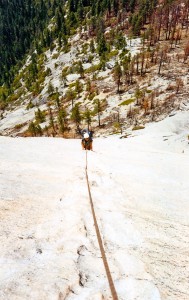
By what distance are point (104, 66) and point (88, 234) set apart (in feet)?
290

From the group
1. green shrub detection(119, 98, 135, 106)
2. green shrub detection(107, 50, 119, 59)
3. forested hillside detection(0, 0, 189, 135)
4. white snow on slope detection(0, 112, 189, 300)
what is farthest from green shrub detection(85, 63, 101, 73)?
white snow on slope detection(0, 112, 189, 300)

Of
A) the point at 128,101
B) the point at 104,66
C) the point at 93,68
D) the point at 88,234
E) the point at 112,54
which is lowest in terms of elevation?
the point at 128,101

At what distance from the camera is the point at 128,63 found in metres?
81.4

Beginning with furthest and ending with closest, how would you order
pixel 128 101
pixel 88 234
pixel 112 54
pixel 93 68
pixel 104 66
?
pixel 112 54 → pixel 93 68 → pixel 104 66 → pixel 128 101 → pixel 88 234

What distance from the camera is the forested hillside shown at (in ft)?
202

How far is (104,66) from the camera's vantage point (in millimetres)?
88812

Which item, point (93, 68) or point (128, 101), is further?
point (93, 68)

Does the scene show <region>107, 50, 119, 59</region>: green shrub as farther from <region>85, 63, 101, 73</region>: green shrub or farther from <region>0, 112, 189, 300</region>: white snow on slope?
<region>0, 112, 189, 300</region>: white snow on slope

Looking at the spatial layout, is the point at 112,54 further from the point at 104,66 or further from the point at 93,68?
the point at 93,68

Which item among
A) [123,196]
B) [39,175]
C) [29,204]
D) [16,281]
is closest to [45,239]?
[16,281]

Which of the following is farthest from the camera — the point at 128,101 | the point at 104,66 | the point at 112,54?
the point at 112,54

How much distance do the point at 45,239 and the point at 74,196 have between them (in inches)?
99.0

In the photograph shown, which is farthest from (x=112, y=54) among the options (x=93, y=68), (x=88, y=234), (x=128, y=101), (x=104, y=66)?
(x=88, y=234)

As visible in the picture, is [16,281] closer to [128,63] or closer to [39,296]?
[39,296]
